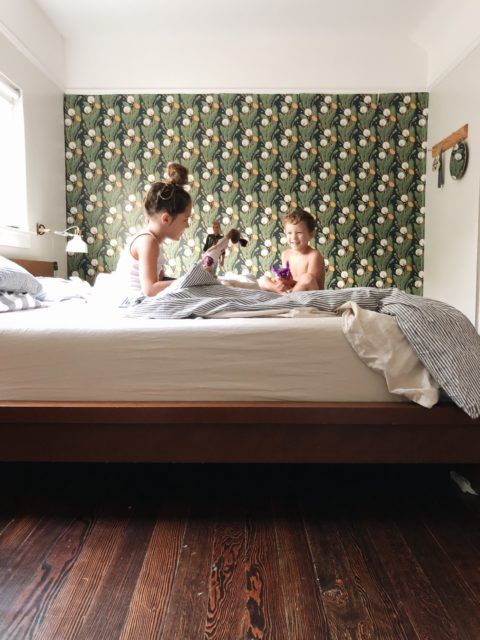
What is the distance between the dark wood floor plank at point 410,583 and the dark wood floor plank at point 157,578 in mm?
533

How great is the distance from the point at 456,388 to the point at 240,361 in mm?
633

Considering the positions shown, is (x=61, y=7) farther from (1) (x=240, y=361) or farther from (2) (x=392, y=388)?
(2) (x=392, y=388)

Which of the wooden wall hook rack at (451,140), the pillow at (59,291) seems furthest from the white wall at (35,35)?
the wooden wall hook rack at (451,140)

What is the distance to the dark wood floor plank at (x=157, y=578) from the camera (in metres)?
1.17

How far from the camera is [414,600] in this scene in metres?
1.27

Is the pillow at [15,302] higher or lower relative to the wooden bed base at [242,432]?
higher

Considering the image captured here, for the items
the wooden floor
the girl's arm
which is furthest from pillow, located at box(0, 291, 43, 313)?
the wooden floor

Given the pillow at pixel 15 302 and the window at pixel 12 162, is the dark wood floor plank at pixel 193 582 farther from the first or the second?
the window at pixel 12 162

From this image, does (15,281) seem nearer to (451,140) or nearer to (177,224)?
(177,224)

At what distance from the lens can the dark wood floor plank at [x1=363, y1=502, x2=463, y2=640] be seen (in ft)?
3.83

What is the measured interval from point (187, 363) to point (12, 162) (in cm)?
288

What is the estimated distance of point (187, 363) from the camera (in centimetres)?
173

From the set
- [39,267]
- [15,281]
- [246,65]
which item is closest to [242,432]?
[15,281]

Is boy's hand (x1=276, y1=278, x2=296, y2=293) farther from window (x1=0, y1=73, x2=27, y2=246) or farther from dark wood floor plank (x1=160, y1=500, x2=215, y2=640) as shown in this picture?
window (x1=0, y1=73, x2=27, y2=246)
